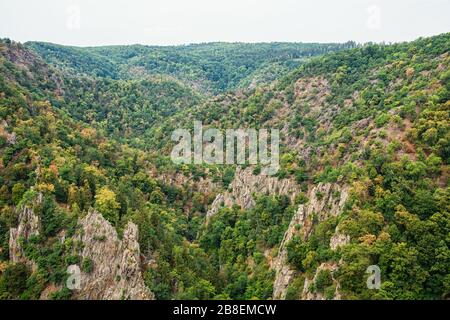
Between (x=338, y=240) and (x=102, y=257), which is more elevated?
(x=338, y=240)

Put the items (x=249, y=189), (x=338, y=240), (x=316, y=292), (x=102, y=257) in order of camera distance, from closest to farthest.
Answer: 1. (x=316, y=292)
2. (x=338, y=240)
3. (x=102, y=257)
4. (x=249, y=189)

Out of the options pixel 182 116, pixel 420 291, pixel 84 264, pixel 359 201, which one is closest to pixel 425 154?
pixel 359 201

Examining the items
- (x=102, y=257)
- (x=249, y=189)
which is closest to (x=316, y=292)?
(x=102, y=257)

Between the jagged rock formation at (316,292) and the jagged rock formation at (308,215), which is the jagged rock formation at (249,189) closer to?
the jagged rock formation at (308,215)

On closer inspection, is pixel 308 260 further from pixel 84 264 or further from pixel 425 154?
pixel 84 264

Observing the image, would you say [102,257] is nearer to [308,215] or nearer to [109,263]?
[109,263]
